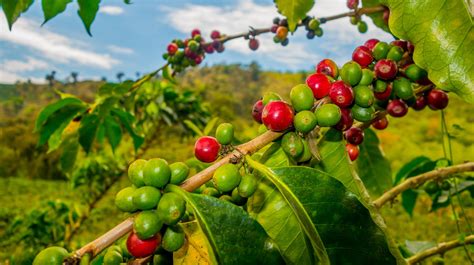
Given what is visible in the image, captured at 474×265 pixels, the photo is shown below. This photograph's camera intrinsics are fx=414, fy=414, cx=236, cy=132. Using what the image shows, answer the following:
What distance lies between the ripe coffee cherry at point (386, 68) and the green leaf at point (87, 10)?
0.67 metres

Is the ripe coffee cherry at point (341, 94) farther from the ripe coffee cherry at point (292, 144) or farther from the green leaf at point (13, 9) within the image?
the green leaf at point (13, 9)

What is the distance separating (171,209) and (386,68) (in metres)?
0.50

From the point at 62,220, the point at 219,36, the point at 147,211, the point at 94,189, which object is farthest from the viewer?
the point at 94,189

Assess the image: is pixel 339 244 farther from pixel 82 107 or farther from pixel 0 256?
pixel 0 256

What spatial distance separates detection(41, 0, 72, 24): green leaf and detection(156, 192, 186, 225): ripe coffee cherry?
706mm

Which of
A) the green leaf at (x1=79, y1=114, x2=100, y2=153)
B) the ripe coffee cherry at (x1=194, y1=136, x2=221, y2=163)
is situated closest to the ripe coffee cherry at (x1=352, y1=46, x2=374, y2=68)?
the ripe coffee cherry at (x1=194, y1=136, x2=221, y2=163)

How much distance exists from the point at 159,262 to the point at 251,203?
186 mm

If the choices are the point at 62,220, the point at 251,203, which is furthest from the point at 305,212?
the point at 62,220

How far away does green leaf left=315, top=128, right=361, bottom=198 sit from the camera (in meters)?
0.73

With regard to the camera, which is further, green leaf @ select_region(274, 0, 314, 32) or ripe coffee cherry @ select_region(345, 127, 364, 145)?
green leaf @ select_region(274, 0, 314, 32)

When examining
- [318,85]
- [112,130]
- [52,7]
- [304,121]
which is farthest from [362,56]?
[112,130]

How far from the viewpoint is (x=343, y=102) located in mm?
665

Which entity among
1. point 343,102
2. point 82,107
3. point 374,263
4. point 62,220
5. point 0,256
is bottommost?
point 0,256

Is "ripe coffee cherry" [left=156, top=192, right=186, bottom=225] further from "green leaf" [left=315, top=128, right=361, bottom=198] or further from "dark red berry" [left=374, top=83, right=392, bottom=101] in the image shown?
"dark red berry" [left=374, top=83, right=392, bottom=101]
